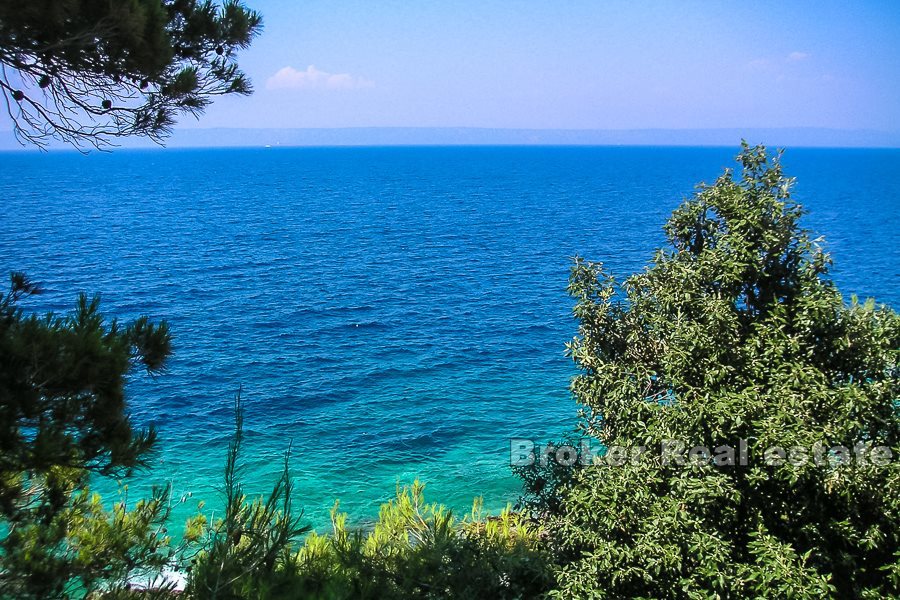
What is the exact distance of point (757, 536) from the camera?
27.6ft

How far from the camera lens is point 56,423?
507 centimetres

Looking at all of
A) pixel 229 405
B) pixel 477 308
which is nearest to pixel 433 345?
pixel 477 308

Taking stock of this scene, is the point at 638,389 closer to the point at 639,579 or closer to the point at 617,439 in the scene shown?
the point at 617,439

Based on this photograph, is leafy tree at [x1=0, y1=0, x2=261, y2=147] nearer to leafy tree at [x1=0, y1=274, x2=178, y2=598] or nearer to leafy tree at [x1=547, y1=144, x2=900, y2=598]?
leafy tree at [x1=0, y1=274, x2=178, y2=598]

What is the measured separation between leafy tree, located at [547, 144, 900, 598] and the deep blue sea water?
5983mm

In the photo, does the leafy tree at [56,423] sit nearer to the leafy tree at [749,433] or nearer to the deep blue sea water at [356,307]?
the deep blue sea water at [356,307]

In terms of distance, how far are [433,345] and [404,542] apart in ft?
72.3

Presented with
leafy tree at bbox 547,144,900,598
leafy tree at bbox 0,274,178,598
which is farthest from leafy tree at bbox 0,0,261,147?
leafy tree at bbox 547,144,900,598

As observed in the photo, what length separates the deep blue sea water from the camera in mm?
22484

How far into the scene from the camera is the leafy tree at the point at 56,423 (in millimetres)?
4965

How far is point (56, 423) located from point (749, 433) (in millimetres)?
7400

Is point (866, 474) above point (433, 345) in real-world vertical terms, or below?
above

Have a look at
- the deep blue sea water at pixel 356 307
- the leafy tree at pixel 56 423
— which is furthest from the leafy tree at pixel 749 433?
the deep blue sea water at pixel 356 307

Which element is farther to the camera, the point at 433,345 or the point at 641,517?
the point at 433,345
